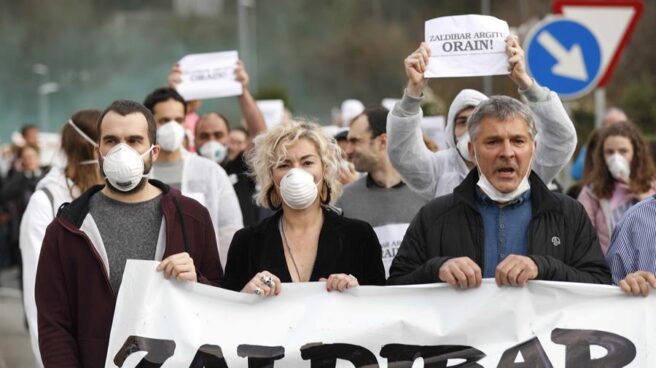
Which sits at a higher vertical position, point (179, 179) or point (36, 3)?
point (36, 3)

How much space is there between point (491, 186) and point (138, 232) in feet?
4.43

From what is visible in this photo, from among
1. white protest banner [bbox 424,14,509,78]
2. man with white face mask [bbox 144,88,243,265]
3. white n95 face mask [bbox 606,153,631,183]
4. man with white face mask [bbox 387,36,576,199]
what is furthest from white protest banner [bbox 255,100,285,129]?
white protest banner [bbox 424,14,509,78]

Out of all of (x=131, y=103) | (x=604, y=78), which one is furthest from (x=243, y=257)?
(x=604, y=78)

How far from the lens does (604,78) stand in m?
11.0

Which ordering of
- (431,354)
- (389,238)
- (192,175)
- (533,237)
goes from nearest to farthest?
(533,237), (431,354), (389,238), (192,175)

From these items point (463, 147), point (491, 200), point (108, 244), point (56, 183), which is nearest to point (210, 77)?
point (56, 183)

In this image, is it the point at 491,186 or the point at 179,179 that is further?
the point at 179,179

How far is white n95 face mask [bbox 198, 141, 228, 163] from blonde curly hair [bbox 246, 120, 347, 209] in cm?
372

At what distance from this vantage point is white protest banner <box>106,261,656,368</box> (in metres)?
5.13

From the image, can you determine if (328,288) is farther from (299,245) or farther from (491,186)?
(491,186)

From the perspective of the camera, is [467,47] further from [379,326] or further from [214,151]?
[214,151]

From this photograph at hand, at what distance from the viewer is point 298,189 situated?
5.39 m

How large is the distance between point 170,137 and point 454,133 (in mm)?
1568

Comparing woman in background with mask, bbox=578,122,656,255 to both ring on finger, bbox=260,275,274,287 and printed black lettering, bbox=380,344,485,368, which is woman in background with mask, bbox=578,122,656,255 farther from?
ring on finger, bbox=260,275,274,287
